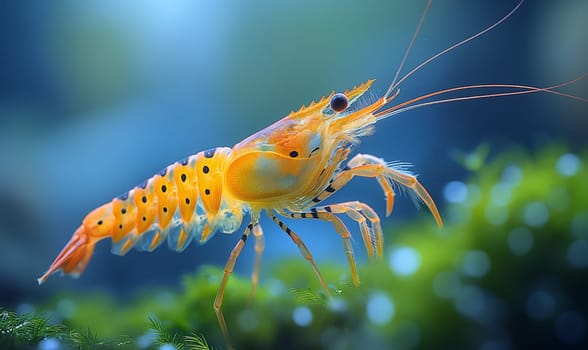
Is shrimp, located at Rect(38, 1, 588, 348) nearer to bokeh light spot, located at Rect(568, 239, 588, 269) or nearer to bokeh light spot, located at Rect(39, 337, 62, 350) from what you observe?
bokeh light spot, located at Rect(568, 239, 588, 269)

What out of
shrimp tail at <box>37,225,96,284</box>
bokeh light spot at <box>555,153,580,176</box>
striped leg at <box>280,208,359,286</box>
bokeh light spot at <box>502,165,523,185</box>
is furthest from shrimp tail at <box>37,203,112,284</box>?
bokeh light spot at <box>555,153,580,176</box>

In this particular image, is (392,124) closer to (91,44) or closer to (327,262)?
(327,262)

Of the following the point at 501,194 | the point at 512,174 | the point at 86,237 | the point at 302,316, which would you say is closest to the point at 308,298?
the point at 302,316

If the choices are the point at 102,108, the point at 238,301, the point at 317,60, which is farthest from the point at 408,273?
the point at 102,108

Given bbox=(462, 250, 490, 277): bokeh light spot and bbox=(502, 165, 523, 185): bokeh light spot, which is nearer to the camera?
bbox=(462, 250, 490, 277): bokeh light spot

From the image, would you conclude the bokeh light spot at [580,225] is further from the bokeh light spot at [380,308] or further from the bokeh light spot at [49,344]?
the bokeh light spot at [49,344]

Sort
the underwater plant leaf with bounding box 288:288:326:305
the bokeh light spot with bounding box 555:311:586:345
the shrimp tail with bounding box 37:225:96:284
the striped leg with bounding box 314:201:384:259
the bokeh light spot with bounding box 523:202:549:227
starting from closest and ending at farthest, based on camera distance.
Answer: the bokeh light spot with bounding box 555:311:586:345, the bokeh light spot with bounding box 523:202:549:227, the underwater plant leaf with bounding box 288:288:326:305, the striped leg with bounding box 314:201:384:259, the shrimp tail with bounding box 37:225:96:284
